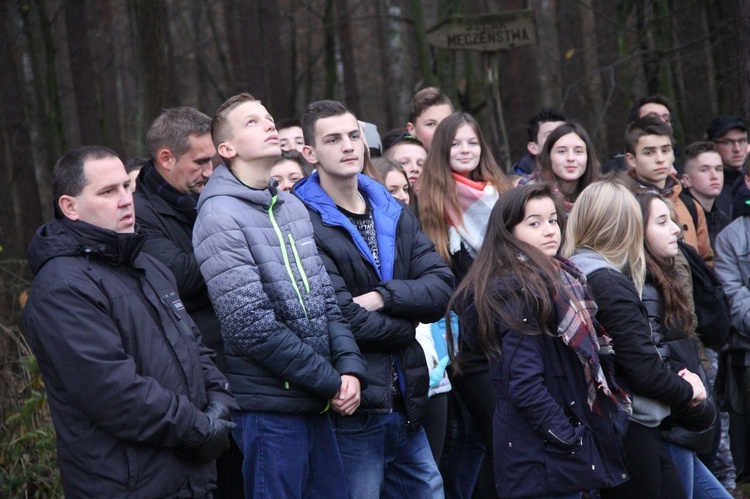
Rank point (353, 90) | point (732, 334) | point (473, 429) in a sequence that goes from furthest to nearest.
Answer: point (353, 90) < point (732, 334) < point (473, 429)

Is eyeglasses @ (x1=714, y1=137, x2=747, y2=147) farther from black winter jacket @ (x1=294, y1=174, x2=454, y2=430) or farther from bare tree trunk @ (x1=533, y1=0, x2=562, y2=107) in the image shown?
bare tree trunk @ (x1=533, y1=0, x2=562, y2=107)

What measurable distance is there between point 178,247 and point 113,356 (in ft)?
3.82

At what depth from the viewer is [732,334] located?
593 centimetres

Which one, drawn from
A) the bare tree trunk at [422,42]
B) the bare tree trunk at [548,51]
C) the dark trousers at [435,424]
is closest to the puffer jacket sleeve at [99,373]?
the dark trousers at [435,424]

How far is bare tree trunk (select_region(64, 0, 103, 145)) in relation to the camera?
1433cm

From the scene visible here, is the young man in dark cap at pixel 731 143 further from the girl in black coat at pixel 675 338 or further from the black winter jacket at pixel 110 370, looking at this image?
the black winter jacket at pixel 110 370

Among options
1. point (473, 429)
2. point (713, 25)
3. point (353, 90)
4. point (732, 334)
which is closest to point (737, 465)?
point (732, 334)

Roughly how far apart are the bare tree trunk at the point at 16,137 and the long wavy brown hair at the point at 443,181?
7641mm

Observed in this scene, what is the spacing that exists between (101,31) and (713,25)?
13.9m

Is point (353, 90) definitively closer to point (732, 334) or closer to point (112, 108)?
point (112, 108)

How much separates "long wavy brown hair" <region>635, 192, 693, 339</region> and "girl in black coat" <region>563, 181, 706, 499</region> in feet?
0.48

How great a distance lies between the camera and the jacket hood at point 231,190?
405 cm

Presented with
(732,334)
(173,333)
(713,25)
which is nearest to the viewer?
(173,333)

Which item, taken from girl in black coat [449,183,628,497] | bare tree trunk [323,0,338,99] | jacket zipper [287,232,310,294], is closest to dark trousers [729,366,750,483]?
girl in black coat [449,183,628,497]
